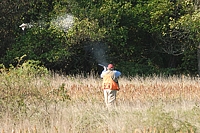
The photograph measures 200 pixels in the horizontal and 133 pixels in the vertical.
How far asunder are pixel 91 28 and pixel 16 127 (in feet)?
53.4

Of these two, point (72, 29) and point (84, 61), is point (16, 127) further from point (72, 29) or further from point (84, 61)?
point (84, 61)

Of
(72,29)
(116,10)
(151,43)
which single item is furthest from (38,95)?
(151,43)

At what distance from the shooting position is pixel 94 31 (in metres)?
24.9

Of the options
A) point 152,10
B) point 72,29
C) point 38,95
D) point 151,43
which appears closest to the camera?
point 38,95

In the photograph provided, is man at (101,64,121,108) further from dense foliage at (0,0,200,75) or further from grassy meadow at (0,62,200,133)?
dense foliage at (0,0,200,75)

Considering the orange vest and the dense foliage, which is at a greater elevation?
the dense foliage

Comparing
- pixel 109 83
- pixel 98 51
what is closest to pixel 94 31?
pixel 98 51

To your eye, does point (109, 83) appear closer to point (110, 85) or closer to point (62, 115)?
point (110, 85)

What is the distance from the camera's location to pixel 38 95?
1074 cm

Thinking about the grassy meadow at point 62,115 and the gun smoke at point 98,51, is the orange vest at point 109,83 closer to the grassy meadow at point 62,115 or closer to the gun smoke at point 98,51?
the grassy meadow at point 62,115

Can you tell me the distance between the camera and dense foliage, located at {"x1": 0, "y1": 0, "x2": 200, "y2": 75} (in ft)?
82.0

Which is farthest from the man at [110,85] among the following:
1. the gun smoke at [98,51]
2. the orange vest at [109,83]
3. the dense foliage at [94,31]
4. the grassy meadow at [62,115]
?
the gun smoke at [98,51]

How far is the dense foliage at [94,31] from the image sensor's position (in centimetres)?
2500

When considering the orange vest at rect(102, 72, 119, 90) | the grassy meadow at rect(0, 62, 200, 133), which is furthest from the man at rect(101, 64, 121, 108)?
the grassy meadow at rect(0, 62, 200, 133)
